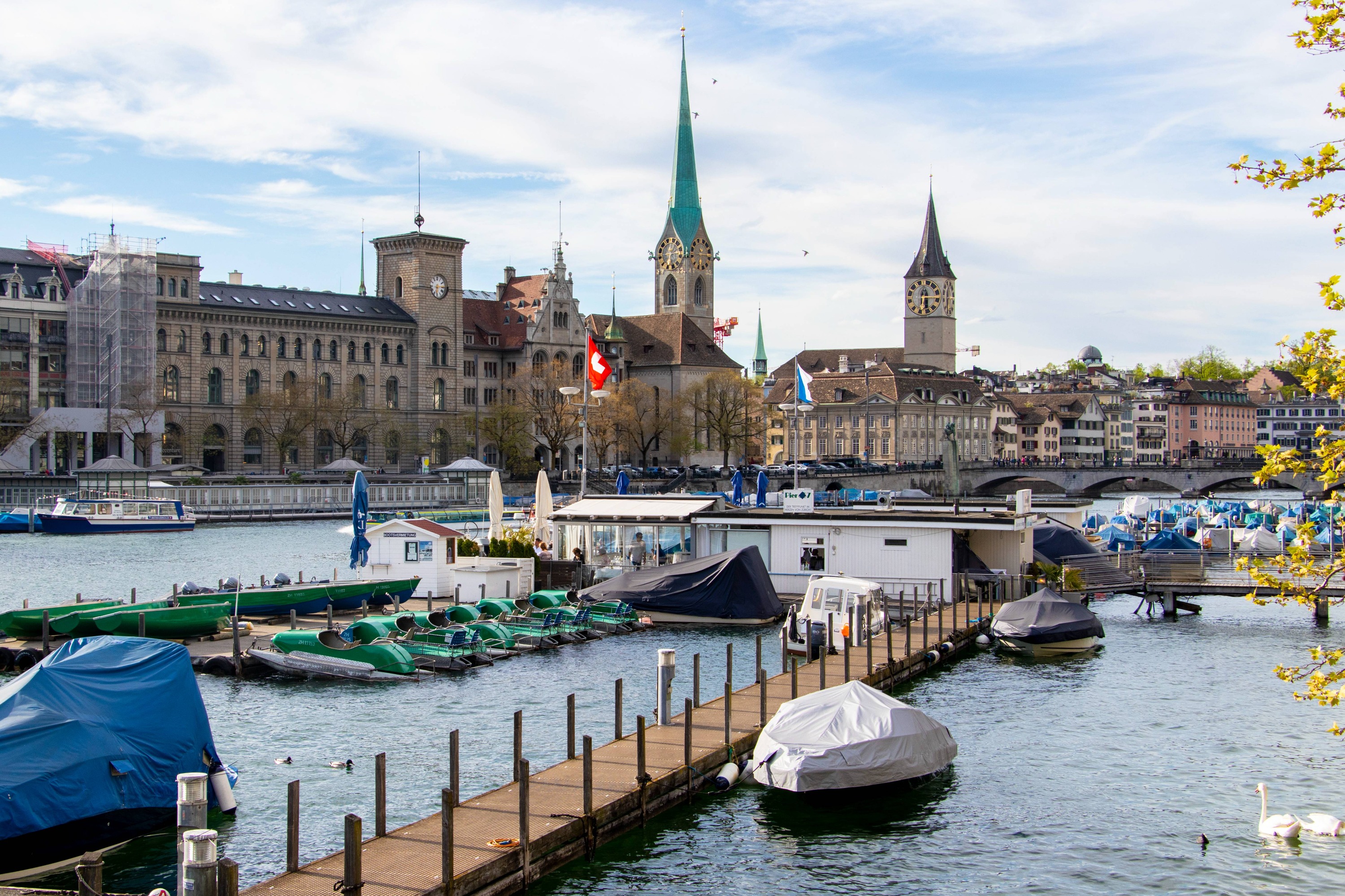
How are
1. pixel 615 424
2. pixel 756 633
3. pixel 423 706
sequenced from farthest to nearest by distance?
pixel 615 424
pixel 756 633
pixel 423 706

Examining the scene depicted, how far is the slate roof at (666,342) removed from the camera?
525 ft

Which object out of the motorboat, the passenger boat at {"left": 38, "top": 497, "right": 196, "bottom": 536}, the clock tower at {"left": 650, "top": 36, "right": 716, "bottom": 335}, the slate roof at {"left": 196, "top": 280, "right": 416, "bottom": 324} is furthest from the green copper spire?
the motorboat

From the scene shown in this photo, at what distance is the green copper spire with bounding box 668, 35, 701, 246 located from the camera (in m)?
193

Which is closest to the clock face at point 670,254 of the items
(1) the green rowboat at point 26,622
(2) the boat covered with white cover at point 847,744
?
(1) the green rowboat at point 26,622

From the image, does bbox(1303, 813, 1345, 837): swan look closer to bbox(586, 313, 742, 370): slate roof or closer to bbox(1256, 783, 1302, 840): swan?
bbox(1256, 783, 1302, 840): swan

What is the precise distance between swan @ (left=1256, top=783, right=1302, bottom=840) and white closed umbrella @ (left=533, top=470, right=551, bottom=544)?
31.0 meters

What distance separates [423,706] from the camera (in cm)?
3086

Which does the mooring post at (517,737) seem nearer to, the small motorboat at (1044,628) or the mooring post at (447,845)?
the mooring post at (447,845)

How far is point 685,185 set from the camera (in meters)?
198

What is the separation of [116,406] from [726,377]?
60.0 meters

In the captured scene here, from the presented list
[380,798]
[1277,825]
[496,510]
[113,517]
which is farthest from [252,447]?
[1277,825]

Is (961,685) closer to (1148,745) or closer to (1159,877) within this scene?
(1148,745)

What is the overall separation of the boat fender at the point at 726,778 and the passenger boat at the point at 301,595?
19.4 m

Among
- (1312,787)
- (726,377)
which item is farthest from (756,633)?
(726,377)
